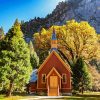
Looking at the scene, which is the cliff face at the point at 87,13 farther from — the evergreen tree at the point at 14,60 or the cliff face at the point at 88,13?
the evergreen tree at the point at 14,60

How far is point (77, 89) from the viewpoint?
62750mm

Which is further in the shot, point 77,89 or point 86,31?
point 86,31

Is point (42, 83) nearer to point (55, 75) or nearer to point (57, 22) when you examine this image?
point (55, 75)

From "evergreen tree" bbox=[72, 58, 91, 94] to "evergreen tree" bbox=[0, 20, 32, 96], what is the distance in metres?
15.8

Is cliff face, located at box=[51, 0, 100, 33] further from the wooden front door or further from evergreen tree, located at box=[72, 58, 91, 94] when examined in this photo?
the wooden front door

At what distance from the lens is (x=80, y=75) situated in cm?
6125

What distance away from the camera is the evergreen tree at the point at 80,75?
6109 centimetres

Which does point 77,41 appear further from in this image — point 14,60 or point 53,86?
point 14,60

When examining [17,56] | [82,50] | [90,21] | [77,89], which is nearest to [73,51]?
[82,50]

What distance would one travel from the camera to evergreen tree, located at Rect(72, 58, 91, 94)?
61.1m

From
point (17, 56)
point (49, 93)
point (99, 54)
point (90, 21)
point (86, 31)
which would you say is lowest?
point (49, 93)

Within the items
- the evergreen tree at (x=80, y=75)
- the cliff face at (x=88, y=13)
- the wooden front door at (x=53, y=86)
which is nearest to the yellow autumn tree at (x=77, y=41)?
the evergreen tree at (x=80, y=75)

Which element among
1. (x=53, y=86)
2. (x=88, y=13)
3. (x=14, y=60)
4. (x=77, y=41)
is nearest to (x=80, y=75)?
(x=53, y=86)

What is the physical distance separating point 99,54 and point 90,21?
372ft
